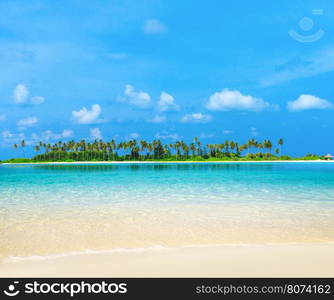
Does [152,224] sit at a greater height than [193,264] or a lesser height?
lesser

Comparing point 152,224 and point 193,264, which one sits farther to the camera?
point 152,224

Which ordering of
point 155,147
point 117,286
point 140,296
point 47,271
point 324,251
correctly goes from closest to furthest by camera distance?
point 140,296, point 117,286, point 47,271, point 324,251, point 155,147

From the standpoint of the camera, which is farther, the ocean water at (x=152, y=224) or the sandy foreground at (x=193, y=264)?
the ocean water at (x=152, y=224)

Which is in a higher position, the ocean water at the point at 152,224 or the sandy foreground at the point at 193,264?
the sandy foreground at the point at 193,264

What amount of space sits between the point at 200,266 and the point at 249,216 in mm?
6505

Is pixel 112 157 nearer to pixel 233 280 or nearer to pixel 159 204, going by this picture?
pixel 159 204

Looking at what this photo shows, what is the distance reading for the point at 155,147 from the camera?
480 feet

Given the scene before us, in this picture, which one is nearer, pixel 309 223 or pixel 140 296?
pixel 140 296

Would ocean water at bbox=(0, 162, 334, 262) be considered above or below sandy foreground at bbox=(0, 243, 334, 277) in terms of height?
below

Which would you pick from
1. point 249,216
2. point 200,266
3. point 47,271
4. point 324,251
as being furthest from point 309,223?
point 47,271

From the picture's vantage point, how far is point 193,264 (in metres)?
5.96

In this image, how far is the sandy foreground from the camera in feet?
17.8

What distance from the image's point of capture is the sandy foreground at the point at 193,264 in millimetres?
5414

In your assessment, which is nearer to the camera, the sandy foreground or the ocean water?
the sandy foreground
